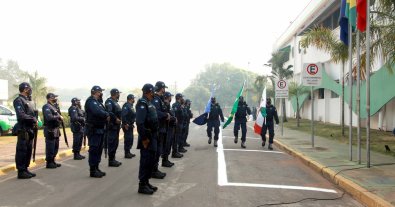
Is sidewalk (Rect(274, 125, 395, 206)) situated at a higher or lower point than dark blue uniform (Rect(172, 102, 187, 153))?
lower

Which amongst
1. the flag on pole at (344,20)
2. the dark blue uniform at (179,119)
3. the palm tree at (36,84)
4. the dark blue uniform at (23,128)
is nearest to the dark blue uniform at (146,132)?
the dark blue uniform at (23,128)

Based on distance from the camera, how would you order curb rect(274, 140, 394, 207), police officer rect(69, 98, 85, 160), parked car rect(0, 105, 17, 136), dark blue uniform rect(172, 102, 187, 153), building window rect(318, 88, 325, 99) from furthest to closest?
building window rect(318, 88, 325, 99) < parked car rect(0, 105, 17, 136) < dark blue uniform rect(172, 102, 187, 153) < police officer rect(69, 98, 85, 160) < curb rect(274, 140, 394, 207)

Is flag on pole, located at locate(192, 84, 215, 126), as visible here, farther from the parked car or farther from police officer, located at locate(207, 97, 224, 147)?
the parked car

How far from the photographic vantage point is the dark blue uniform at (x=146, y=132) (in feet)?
22.3

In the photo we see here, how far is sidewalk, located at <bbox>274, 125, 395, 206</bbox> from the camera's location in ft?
22.2

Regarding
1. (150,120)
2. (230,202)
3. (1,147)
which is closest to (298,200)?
(230,202)

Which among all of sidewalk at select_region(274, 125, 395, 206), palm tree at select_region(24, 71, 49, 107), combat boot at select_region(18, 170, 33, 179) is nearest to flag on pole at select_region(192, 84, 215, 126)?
sidewalk at select_region(274, 125, 395, 206)

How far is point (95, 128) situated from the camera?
→ 8656mm

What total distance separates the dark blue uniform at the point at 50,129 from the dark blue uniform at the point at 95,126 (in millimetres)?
1650

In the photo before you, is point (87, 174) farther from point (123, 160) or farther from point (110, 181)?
point (123, 160)

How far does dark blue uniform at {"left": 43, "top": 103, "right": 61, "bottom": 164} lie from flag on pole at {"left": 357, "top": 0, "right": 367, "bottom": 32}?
7649 mm

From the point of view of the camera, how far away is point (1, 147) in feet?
45.5

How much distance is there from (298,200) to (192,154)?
21.2ft

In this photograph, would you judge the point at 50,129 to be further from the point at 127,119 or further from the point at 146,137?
the point at 146,137
